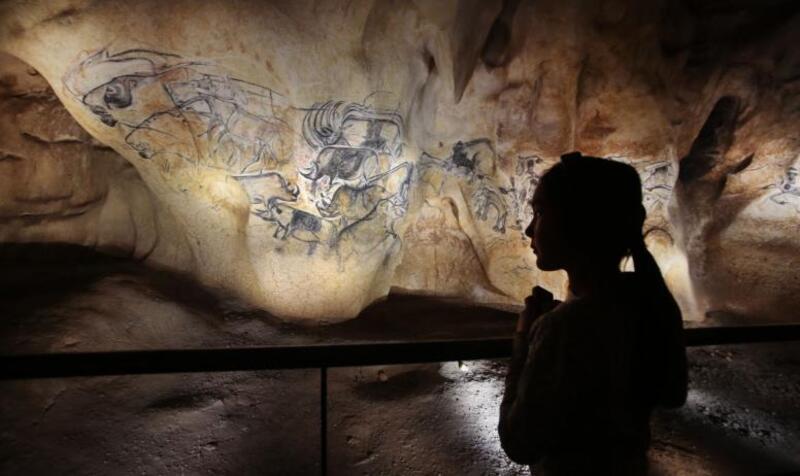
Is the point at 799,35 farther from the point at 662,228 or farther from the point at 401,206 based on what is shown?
the point at 401,206

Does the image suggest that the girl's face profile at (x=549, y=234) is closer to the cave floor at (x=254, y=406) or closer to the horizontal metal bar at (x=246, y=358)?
the horizontal metal bar at (x=246, y=358)

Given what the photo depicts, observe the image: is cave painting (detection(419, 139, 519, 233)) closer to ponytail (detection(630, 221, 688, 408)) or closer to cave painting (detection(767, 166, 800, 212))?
cave painting (detection(767, 166, 800, 212))

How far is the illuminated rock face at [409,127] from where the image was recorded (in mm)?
5223

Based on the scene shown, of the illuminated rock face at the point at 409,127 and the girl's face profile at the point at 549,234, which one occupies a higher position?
the illuminated rock face at the point at 409,127

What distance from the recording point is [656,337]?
124 centimetres

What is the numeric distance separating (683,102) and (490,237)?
4.86m

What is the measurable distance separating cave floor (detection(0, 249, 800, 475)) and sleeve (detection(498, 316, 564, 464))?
10.8ft

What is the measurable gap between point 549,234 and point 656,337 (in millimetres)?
429

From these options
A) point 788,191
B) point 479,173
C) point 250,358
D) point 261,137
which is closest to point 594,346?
point 250,358

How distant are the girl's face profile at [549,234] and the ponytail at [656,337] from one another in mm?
202

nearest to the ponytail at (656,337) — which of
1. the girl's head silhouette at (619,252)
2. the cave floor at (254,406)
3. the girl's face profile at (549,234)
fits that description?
the girl's head silhouette at (619,252)

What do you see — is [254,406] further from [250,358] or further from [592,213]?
[592,213]

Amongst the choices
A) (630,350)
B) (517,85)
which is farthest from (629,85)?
(630,350)

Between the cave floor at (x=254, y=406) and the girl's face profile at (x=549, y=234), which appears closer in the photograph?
the girl's face profile at (x=549, y=234)
